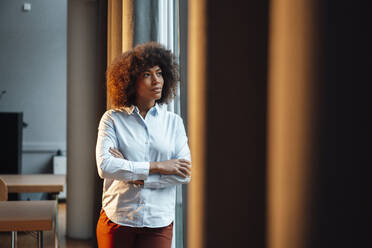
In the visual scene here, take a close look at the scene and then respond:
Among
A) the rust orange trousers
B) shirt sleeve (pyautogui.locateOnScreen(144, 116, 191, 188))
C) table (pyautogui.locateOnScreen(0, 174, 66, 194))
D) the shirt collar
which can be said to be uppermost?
the shirt collar

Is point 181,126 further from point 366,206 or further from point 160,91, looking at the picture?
point 366,206

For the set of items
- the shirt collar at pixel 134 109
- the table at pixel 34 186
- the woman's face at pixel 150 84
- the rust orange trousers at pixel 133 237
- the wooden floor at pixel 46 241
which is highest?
the woman's face at pixel 150 84

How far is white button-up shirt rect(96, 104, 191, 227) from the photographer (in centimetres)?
192

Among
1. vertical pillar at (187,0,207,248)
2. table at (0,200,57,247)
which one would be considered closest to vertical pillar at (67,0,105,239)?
table at (0,200,57,247)

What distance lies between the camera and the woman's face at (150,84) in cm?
203

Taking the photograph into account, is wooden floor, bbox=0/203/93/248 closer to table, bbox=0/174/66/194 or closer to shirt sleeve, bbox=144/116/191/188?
table, bbox=0/174/66/194

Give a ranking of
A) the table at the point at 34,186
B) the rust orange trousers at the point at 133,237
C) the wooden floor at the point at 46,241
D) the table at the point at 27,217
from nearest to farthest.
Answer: the rust orange trousers at the point at 133,237 < the table at the point at 27,217 < the table at the point at 34,186 < the wooden floor at the point at 46,241

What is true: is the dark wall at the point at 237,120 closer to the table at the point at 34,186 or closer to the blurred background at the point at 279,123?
the blurred background at the point at 279,123

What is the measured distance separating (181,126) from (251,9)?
1621 millimetres

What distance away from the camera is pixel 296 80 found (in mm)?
396

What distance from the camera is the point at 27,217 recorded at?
2840 mm

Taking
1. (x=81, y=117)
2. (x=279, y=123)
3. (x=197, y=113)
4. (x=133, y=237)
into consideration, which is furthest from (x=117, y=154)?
(x=81, y=117)

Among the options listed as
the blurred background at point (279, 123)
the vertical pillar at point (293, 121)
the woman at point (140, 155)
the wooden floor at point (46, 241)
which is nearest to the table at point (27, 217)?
the woman at point (140, 155)

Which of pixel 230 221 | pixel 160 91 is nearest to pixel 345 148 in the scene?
pixel 230 221
